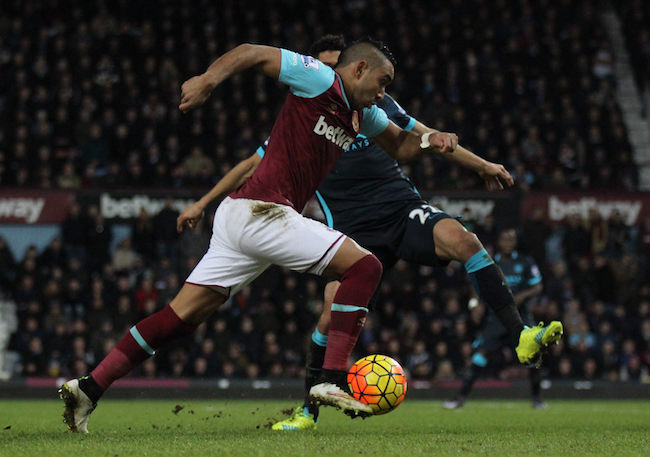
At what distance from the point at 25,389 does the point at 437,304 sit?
6.76 m

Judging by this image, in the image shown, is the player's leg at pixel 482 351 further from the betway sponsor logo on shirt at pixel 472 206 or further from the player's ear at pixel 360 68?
the player's ear at pixel 360 68

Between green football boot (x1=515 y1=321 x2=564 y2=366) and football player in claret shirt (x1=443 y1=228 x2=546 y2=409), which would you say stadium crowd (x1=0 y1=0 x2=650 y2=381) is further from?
green football boot (x1=515 y1=321 x2=564 y2=366)

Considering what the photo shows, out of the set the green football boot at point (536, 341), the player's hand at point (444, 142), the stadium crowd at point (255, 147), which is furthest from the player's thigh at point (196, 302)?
the stadium crowd at point (255, 147)

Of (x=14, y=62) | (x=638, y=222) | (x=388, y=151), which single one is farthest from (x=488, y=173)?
(x=14, y=62)

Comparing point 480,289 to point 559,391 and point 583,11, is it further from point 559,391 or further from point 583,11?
point 583,11

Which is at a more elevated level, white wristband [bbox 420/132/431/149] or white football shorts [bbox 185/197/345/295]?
white wristband [bbox 420/132/431/149]

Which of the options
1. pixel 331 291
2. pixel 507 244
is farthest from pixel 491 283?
pixel 507 244

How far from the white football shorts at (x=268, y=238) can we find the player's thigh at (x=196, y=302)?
15 centimetres

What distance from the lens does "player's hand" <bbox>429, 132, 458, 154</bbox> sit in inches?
237

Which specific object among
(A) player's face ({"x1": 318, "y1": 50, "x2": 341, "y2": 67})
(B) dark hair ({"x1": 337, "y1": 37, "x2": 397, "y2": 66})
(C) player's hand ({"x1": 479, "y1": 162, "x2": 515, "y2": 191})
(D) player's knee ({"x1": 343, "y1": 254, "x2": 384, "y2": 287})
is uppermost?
(A) player's face ({"x1": 318, "y1": 50, "x2": 341, "y2": 67})

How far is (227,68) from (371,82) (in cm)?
98

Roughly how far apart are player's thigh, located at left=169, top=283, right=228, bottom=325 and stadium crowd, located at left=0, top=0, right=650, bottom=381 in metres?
9.83

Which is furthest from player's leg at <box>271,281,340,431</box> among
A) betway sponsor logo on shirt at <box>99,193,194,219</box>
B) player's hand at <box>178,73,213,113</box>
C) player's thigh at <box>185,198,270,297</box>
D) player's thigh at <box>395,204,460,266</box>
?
betway sponsor logo on shirt at <box>99,193,194,219</box>

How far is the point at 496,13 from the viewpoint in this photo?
22.8 meters
